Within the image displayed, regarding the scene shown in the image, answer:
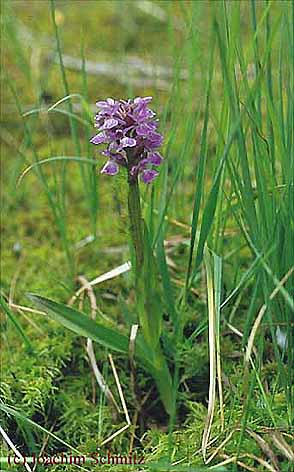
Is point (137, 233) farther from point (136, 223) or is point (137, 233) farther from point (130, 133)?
point (130, 133)

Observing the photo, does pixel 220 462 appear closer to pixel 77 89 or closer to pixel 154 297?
pixel 154 297

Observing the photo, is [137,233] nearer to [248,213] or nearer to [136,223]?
[136,223]

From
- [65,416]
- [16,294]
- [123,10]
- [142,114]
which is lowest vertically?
[65,416]

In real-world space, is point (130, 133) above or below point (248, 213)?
above

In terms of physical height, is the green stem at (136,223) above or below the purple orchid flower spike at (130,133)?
below

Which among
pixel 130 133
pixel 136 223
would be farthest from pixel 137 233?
pixel 130 133

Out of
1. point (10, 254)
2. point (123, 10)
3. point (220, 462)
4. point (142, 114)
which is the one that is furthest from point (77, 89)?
point (220, 462)

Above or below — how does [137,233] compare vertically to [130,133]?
below

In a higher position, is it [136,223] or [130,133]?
[130,133]
